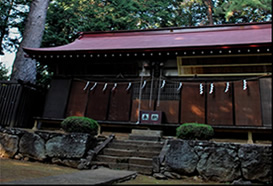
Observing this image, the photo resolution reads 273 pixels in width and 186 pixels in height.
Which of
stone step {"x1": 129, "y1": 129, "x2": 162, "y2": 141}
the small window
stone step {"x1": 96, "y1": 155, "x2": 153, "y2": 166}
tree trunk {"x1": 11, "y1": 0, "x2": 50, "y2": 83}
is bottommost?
stone step {"x1": 96, "y1": 155, "x2": 153, "y2": 166}

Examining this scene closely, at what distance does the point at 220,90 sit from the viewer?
311 inches

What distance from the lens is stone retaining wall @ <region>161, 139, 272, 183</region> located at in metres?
4.61

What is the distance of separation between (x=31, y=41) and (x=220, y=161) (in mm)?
11097

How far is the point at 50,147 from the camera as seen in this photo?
21.4 ft

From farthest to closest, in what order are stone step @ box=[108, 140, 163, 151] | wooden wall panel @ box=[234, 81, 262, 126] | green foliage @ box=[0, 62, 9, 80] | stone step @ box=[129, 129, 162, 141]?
green foliage @ box=[0, 62, 9, 80]
wooden wall panel @ box=[234, 81, 262, 126]
stone step @ box=[129, 129, 162, 141]
stone step @ box=[108, 140, 163, 151]

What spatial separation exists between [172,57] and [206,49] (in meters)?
1.53

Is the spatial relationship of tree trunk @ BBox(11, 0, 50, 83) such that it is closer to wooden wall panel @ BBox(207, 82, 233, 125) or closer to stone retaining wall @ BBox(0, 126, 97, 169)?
stone retaining wall @ BBox(0, 126, 97, 169)

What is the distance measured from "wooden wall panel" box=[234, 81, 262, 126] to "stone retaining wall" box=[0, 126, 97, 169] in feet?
16.5

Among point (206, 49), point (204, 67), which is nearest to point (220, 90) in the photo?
point (204, 67)

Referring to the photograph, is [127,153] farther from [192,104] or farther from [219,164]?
[192,104]

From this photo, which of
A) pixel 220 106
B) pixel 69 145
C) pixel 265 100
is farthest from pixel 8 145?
pixel 265 100

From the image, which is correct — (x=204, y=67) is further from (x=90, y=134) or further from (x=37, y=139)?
(x=37, y=139)

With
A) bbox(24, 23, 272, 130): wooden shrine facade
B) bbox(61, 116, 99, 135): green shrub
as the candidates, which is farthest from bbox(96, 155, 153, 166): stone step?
bbox(24, 23, 272, 130): wooden shrine facade

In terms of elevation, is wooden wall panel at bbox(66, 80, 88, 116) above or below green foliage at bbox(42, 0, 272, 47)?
below
